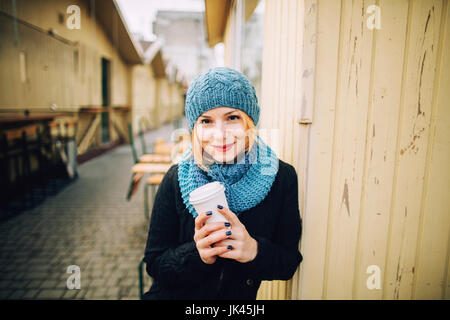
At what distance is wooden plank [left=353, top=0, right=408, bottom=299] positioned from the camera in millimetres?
1376

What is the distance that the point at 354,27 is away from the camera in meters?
1.36

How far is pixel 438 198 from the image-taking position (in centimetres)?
151

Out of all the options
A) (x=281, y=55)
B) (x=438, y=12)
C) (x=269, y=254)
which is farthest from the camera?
(x=281, y=55)

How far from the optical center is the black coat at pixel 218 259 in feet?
4.39

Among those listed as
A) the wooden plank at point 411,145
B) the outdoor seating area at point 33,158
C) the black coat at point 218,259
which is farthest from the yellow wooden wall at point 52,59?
the wooden plank at point 411,145

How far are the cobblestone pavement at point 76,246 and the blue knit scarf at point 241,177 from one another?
2.24 meters

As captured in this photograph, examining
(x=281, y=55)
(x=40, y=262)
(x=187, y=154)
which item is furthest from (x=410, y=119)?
(x=40, y=262)

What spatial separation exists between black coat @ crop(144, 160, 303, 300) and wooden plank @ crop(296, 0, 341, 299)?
106 millimetres

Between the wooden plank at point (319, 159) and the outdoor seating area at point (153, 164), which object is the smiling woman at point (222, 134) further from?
the outdoor seating area at point (153, 164)

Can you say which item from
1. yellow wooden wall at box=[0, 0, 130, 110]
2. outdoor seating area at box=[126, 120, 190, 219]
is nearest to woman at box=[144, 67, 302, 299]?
outdoor seating area at box=[126, 120, 190, 219]

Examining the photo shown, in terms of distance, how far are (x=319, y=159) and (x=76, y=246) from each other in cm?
375

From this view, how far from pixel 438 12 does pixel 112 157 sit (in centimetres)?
1023

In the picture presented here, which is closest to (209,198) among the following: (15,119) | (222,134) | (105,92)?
(222,134)

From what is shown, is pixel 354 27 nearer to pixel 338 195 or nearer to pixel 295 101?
pixel 295 101
